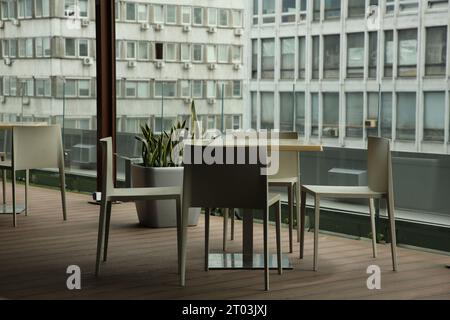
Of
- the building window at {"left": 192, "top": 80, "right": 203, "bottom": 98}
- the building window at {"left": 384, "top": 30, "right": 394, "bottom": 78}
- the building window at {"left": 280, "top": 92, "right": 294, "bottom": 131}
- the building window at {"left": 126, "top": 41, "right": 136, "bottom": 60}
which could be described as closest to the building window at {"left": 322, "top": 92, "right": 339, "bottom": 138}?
the building window at {"left": 280, "top": 92, "right": 294, "bottom": 131}

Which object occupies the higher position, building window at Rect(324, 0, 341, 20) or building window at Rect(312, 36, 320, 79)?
building window at Rect(324, 0, 341, 20)

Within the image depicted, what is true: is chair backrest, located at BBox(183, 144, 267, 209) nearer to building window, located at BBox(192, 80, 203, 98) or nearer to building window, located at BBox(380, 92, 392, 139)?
building window, located at BBox(380, 92, 392, 139)

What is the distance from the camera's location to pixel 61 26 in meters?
7.55

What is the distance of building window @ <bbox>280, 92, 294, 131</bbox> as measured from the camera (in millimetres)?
5988

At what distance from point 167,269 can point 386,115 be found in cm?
193

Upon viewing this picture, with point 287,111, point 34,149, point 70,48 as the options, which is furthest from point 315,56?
point 70,48

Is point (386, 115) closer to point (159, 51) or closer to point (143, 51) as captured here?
point (159, 51)

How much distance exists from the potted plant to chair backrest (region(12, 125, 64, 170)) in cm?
62

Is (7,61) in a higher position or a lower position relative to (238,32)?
lower

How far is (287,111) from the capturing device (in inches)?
237

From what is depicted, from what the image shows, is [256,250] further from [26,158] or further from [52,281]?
[26,158]

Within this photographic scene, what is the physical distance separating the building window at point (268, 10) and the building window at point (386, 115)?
3.69ft

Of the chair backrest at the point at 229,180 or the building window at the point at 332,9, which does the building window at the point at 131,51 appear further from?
the chair backrest at the point at 229,180

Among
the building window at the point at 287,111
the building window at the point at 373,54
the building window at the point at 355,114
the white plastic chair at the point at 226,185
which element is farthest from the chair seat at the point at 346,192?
the building window at the point at 287,111
